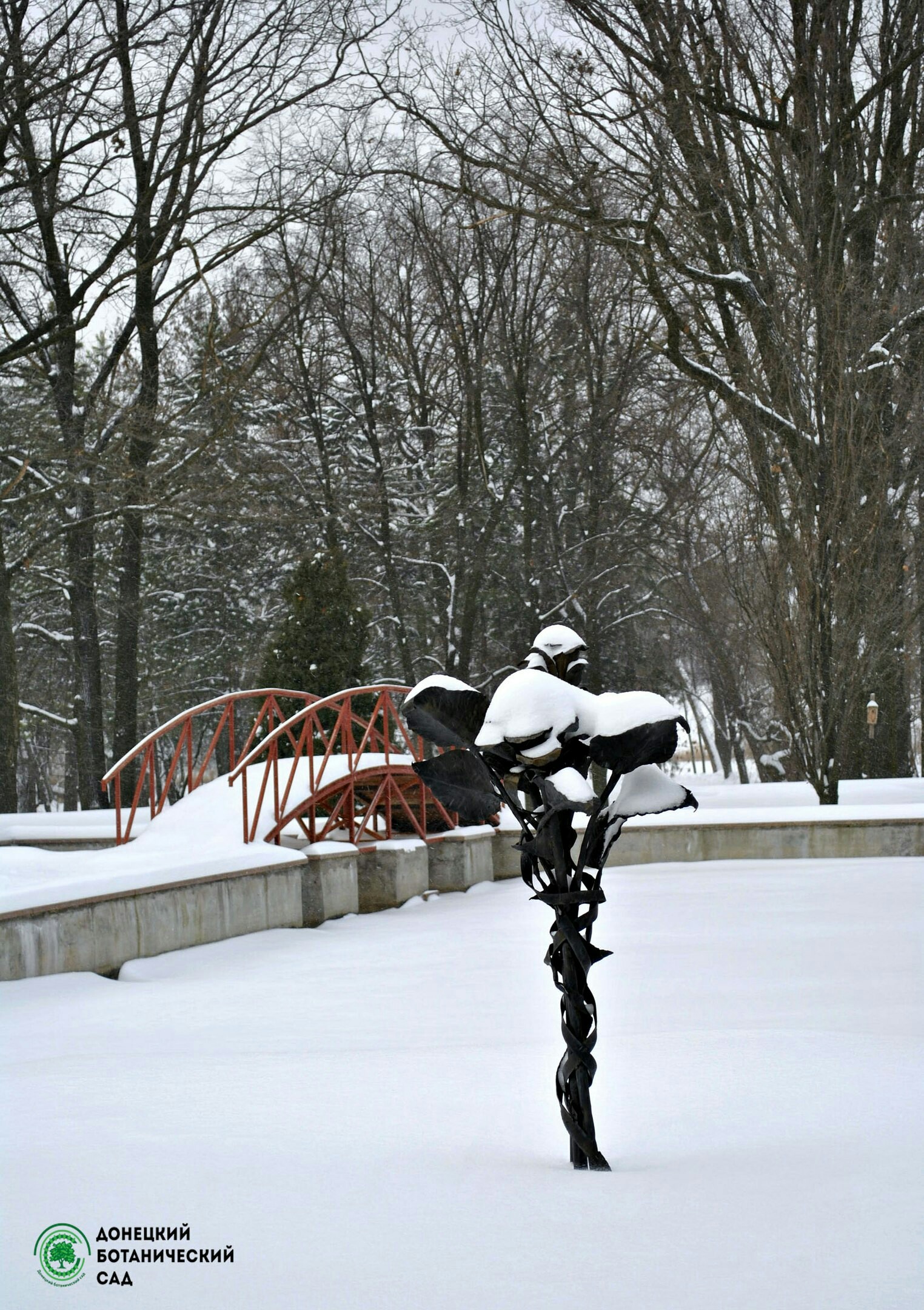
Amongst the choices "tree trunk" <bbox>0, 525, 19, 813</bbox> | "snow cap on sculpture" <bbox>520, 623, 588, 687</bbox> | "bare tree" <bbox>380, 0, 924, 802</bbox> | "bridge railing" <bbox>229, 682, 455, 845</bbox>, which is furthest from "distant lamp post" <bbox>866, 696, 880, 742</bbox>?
"snow cap on sculpture" <bbox>520, 623, 588, 687</bbox>

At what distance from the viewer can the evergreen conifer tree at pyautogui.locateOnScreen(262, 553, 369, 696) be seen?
57.7 feet

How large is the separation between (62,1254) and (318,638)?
14.8m

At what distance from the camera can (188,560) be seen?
28.4m

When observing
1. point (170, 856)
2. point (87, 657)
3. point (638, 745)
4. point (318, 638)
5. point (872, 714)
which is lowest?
point (170, 856)

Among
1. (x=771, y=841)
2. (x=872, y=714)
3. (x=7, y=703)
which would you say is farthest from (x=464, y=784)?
(x=872, y=714)

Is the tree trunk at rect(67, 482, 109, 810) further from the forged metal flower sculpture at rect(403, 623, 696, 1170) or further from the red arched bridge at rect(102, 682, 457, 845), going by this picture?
the forged metal flower sculpture at rect(403, 623, 696, 1170)

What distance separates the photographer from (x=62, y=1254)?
3.05 meters

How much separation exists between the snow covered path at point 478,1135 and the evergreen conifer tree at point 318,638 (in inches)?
357

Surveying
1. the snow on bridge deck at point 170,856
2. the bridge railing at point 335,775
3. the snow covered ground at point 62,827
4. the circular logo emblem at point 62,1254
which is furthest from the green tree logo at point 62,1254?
the snow covered ground at point 62,827

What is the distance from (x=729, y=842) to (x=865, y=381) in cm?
543

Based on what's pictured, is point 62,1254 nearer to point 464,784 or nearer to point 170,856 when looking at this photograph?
point 464,784

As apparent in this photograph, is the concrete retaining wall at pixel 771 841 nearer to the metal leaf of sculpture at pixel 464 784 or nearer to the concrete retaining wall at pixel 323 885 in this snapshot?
the concrete retaining wall at pixel 323 885

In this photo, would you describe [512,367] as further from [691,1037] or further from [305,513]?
[691,1037]

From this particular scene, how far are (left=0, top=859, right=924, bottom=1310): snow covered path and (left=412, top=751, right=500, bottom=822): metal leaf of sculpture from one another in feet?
3.34
